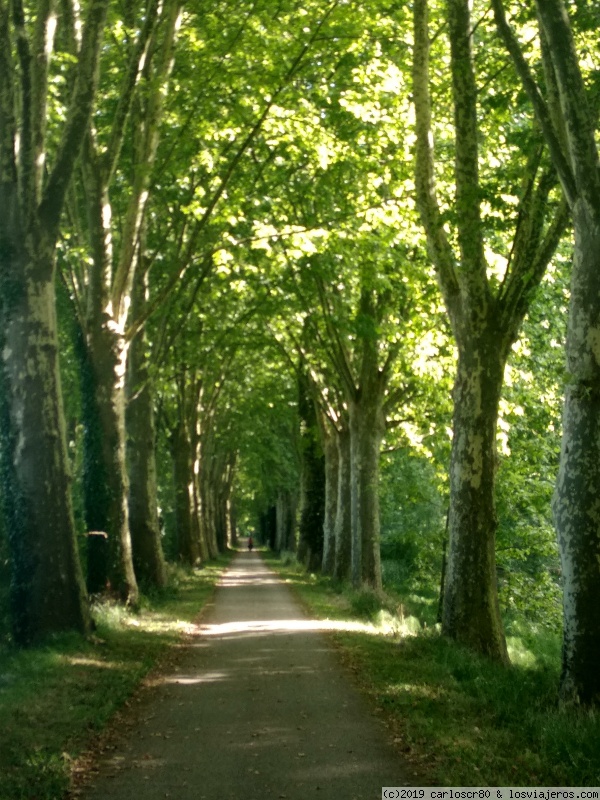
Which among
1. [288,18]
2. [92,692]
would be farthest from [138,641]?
[288,18]

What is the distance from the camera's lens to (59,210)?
13.2 metres

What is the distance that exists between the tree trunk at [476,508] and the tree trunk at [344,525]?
1468cm

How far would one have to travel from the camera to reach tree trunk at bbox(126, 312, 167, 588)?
2302 centimetres

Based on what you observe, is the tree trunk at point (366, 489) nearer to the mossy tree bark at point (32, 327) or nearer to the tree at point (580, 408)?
the mossy tree bark at point (32, 327)

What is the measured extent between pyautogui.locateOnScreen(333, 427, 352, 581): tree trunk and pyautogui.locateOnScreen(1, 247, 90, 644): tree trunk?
1631 centimetres

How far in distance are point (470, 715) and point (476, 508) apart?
187 inches

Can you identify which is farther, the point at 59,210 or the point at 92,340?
the point at 92,340

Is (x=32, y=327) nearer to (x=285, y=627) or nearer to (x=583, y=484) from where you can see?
(x=583, y=484)

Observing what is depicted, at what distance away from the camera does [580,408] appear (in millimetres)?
9492

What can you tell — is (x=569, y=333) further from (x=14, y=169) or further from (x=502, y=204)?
(x=14, y=169)

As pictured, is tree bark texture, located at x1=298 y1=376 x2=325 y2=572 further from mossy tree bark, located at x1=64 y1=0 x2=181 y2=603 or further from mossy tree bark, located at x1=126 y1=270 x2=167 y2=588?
mossy tree bark, located at x1=64 y1=0 x2=181 y2=603

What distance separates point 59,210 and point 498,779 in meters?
8.90

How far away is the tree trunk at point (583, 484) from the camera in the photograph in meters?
9.37

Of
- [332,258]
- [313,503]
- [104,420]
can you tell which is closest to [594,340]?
[104,420]
